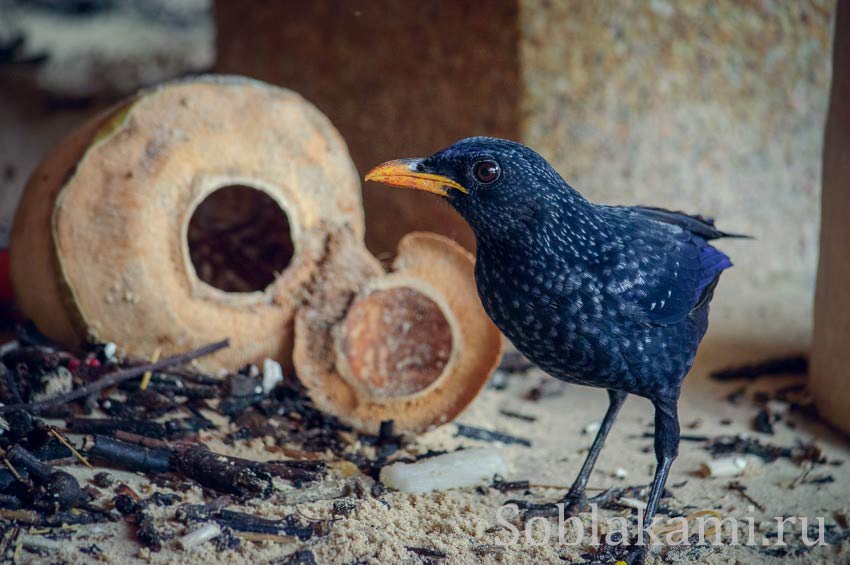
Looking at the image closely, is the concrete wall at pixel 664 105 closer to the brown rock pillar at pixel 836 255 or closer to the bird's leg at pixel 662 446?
the brown rock pillar at pixel 836 255

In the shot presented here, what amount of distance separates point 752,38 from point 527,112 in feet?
5.10

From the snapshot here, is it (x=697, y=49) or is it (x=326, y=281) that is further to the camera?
(x=697, y=49)

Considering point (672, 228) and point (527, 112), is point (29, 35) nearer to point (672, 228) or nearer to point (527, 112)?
point (527, 112)

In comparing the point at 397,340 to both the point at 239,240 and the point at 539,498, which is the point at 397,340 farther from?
the point at 239,240

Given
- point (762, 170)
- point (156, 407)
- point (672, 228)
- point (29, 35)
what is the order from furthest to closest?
point (29, 35), point (762, 170), point (156, 407), point (672, 228)

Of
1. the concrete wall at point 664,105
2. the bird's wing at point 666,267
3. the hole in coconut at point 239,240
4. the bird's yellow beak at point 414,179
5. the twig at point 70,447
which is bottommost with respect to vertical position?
the twig at point 70,447

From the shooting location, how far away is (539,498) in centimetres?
301

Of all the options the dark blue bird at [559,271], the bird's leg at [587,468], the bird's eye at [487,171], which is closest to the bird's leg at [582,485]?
the bird's leg at [587,468]

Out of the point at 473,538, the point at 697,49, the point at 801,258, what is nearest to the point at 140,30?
the point at 697,49

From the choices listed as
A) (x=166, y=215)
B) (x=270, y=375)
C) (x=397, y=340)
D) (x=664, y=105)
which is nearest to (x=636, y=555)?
(x=397, y=340)

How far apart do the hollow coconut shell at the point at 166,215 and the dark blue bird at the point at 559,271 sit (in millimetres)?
1246

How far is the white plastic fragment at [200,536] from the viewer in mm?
2414

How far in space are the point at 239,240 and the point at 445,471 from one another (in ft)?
5.78

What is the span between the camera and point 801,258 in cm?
552
